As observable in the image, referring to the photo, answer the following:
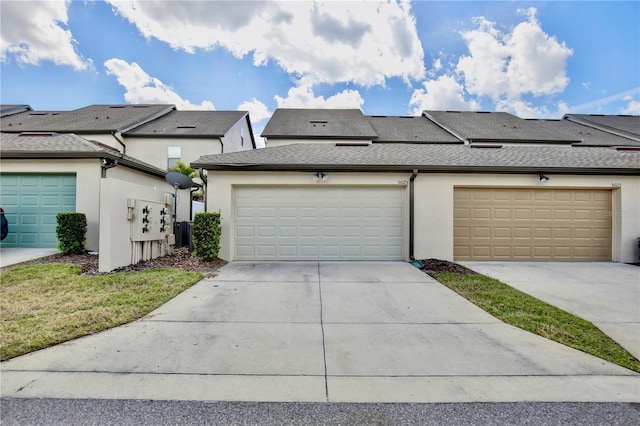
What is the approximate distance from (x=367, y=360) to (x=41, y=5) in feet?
45.8

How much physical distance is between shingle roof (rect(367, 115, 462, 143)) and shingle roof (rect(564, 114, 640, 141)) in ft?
37.2

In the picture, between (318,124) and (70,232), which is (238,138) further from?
(70,232)

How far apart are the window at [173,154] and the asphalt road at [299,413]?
48.2 ft

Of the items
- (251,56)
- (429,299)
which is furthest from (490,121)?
(429,299)

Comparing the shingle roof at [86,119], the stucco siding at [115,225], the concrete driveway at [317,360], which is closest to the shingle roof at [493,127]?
the concrete driveway at [317,360]

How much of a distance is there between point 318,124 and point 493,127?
11.4 metres

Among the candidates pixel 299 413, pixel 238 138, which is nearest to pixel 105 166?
pixel 299 413

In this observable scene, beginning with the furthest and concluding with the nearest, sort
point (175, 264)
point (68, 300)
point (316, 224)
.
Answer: point (316, 224) → point (175, 264) → point (68, 300)

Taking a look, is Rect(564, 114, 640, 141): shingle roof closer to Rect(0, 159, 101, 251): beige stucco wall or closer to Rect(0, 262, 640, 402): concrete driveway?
Rect(0, 262, 640, 402): concrete driveway

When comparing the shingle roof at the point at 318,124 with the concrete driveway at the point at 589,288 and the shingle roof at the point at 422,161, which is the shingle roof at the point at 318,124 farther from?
the concrete driveway at the point at 589,288

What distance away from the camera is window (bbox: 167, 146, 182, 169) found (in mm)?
15078

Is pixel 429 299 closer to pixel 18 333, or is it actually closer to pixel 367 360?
pixel 367 360

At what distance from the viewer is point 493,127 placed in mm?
17844

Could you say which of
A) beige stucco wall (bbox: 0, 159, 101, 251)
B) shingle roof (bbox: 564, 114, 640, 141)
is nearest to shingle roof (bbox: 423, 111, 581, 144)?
shingle roof (bbox: 564, 114, 640, 141)
